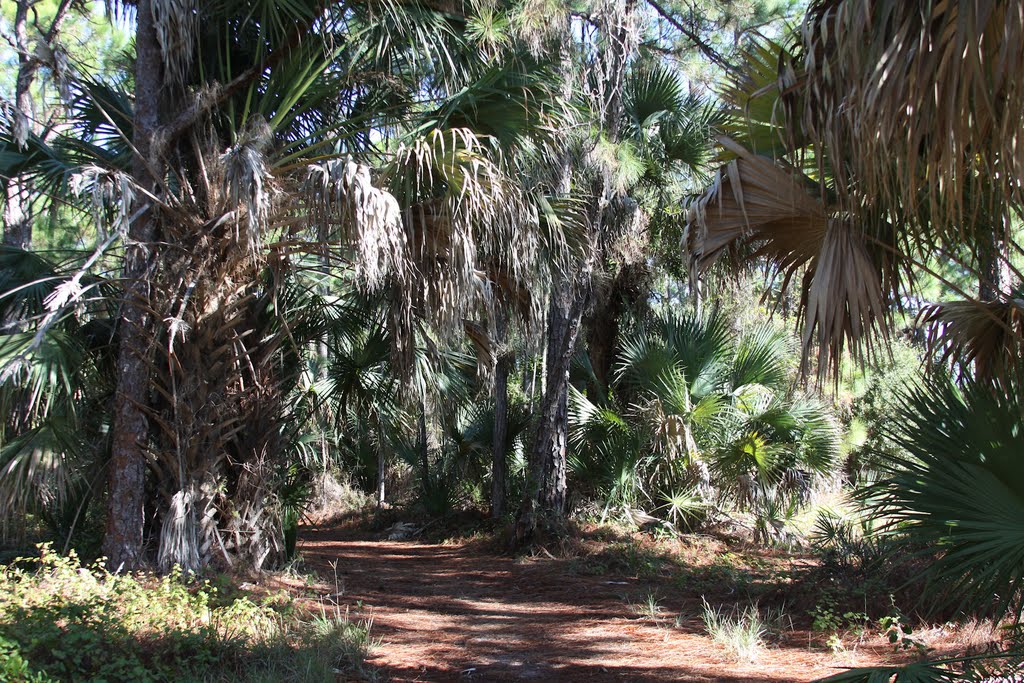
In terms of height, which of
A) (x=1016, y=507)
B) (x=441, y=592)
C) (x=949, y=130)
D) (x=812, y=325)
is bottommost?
(x=441, y=592)

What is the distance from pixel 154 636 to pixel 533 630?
318cm

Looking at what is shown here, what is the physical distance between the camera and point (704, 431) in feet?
35.2

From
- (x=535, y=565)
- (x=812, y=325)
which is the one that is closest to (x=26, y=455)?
(x=535, y=565)

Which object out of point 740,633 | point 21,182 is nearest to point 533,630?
point 740,633

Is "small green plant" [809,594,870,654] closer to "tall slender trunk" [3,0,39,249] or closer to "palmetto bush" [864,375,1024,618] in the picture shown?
"palmetto bush" [864,375,1024,618]

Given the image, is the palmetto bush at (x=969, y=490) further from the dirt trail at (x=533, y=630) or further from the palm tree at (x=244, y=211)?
the palm tree at (x=244, y=211)

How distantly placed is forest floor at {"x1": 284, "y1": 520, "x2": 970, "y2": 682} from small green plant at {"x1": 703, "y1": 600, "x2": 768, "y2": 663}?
0.24 feet

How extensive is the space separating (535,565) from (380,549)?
379 cm

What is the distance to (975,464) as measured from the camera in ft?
12.7

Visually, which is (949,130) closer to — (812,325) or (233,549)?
(812,325)

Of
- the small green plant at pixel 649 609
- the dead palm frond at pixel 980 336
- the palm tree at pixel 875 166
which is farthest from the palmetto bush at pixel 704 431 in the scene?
the dead palm frond at pixel 980 336

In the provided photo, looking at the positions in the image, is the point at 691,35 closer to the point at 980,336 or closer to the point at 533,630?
the point at 980,336

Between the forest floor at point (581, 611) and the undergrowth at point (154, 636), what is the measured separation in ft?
1.85

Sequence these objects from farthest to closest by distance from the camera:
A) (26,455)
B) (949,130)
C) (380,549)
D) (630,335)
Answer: (380,549)
(630,335)
(26,455)
(949,130)
